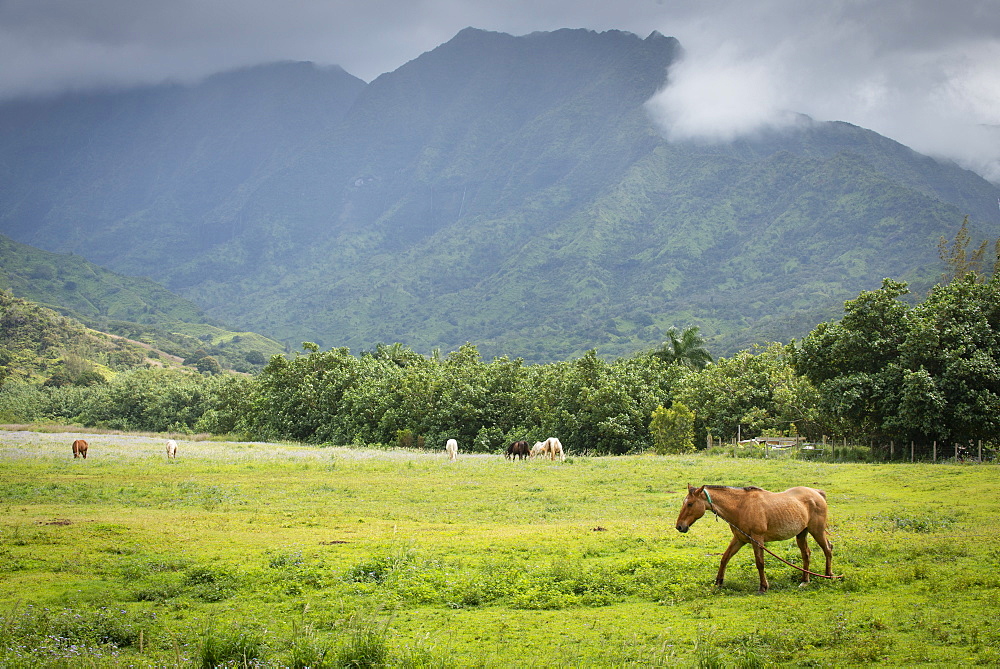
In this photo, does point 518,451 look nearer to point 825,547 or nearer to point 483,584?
point 483,584

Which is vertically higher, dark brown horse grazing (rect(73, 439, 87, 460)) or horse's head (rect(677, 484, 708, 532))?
horse's head (rect(677, 484, 708, 532))

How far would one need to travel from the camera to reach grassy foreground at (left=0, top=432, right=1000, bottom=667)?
869 centimetres

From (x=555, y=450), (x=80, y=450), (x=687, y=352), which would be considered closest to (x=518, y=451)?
(x=555, y=450)

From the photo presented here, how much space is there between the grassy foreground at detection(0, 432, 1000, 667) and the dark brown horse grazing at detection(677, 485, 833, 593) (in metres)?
0.62

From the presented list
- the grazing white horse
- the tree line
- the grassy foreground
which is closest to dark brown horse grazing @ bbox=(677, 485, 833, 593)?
→ the grassy foreground

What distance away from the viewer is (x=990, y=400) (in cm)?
2906

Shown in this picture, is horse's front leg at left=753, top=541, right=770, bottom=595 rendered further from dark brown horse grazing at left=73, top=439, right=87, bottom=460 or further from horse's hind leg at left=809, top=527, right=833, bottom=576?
dark brown horse grazing at left=73, top=439, right=87, bottom=460

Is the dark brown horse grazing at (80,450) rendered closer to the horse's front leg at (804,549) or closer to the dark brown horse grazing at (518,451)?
the dark brown horse grazing at (518,451)

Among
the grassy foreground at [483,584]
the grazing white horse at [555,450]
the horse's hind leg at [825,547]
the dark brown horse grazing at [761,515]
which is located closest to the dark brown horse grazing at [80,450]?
the grassy foreground at [483,584]

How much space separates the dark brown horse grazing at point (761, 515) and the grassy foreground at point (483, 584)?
62cm

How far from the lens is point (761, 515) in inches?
440

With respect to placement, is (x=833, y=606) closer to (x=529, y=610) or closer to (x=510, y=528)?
(x=529, y=610)

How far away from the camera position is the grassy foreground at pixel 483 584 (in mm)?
8688

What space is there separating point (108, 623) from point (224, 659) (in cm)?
278
